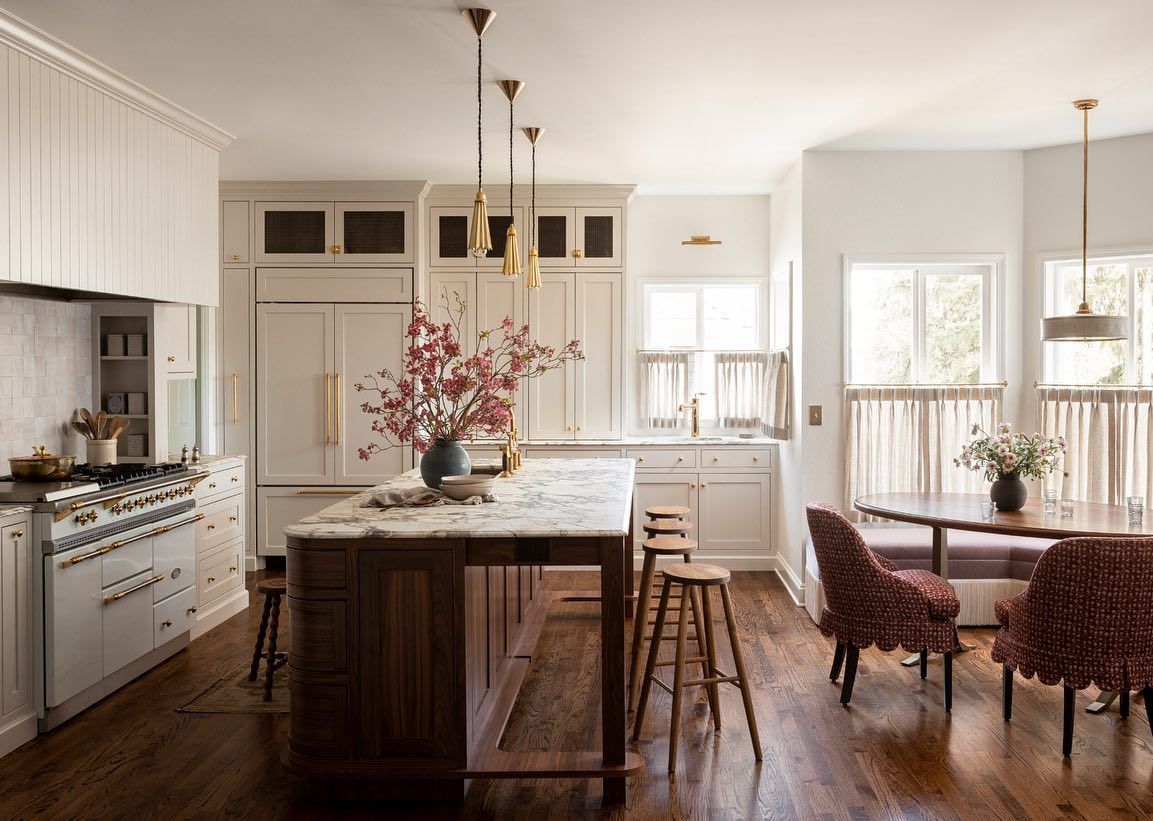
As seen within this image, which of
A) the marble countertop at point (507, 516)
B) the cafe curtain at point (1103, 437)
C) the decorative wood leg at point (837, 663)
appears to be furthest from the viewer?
the cafe curtain at point (1103, 437)

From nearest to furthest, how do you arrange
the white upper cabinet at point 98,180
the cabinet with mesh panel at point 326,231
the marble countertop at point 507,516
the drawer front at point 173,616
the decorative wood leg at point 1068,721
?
the marble countertop at point 507,516 → the decorative wood leg at point 1068,721 → the white upper cabinet at point 98,180 → the drawer front at point 173,616 → the cabinet with mesh panel at point 326,231

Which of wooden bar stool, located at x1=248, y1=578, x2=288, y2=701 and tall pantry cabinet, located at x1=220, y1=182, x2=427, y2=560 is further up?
tall pantry cabinet, located at x1=220, y1=182, x2=427, y2=560

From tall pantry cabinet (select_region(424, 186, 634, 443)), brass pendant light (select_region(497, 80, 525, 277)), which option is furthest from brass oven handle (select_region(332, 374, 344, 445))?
brass pendant light (select_region(497, 80, 525, 277))

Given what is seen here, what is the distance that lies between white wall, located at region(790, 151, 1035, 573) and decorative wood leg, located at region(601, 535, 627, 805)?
2.89 meters

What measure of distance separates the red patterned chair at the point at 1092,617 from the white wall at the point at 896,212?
2.27m

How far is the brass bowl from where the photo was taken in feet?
11.9

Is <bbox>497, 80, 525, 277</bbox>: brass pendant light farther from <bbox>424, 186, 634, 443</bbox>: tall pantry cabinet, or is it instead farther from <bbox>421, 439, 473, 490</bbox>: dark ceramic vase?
<bbox>424, 186, 634, 443</bbox>: tall pantry cabinet

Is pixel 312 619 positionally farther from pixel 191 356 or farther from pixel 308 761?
pixel 191 356

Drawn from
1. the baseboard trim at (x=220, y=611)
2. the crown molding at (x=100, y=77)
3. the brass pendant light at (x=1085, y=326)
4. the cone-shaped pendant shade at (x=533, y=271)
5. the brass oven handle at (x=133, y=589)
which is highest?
the crown molding at (x=100, y=77)

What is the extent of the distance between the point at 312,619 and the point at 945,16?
10.3 ft

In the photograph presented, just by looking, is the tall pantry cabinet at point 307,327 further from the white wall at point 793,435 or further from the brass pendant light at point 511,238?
the white wall at point 793,435

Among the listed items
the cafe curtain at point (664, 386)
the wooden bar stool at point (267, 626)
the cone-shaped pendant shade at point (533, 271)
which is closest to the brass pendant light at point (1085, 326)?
the cone-shaped pendant shade at point (533, 271)

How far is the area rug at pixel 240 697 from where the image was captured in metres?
3.51

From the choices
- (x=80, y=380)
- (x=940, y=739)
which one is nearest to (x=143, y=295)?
(x=80, y=380)
